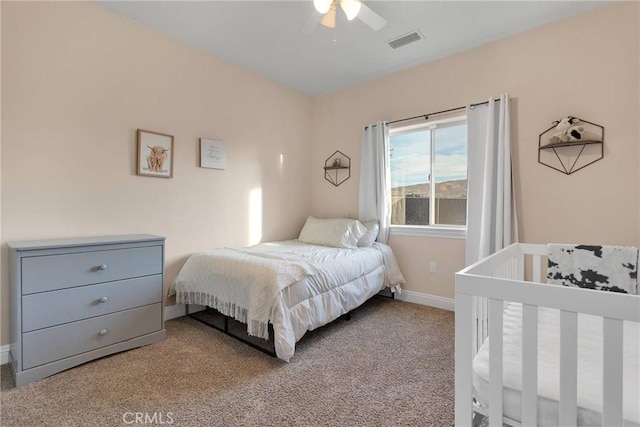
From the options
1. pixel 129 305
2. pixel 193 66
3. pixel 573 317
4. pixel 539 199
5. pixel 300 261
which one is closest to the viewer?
pixel 573 317

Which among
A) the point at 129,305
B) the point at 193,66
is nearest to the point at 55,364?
the point at 129,305

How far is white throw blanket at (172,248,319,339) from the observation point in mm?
2039

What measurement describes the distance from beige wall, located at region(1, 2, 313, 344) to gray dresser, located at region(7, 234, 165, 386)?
38 cm

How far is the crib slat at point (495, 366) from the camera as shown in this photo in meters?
0.97

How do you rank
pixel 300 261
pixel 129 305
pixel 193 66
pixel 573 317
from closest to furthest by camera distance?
pixel 573 317 → pixel 129 305 → pixel 300 261 → pixel 193 66

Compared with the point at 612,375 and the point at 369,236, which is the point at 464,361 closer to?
the point at 612,375

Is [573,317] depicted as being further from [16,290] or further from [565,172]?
[16,290]

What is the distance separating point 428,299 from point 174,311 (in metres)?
2.52

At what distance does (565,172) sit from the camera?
7.84ft

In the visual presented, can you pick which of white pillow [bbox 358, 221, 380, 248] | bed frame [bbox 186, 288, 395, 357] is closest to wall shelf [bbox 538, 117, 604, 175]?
white pillow [bbox 358, 221, 380, 248]

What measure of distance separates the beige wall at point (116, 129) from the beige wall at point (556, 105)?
5.89ft

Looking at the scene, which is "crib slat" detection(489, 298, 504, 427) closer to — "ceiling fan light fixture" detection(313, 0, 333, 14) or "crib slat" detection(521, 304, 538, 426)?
"crib slat" detection(521, 304, 538, 426)

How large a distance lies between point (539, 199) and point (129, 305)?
3.30m

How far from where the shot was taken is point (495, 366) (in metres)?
0.97
